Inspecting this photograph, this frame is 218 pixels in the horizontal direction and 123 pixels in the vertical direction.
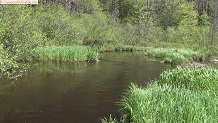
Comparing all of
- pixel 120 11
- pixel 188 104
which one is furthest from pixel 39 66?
pixel 120 11

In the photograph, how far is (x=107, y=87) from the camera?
24.0m

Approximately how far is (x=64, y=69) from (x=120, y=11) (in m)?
84.8

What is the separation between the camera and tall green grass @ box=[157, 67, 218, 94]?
1619 cm

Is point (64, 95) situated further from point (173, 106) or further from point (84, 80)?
point (173, 106)

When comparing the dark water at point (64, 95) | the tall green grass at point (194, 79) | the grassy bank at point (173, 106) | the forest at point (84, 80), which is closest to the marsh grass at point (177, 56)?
the forest at point (84, 80)

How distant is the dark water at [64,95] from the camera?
15641mm

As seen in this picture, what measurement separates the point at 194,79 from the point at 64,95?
29.6 feet

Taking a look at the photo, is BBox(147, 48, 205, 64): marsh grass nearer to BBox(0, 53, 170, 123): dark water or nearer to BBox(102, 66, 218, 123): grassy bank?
BBox(0, 53, 170, 123): dark water

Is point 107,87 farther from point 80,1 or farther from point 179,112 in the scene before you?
point 80,1

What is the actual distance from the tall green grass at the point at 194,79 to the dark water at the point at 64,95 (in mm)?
4075

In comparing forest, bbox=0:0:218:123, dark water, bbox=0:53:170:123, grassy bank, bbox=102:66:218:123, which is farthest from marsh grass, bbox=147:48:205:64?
grassy bank, bbox=102:66:218:123

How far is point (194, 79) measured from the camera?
1730 centimetres

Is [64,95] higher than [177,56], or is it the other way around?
[177,56]

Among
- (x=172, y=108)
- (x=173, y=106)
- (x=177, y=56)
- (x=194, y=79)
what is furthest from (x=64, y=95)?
(x=177, y=56)
